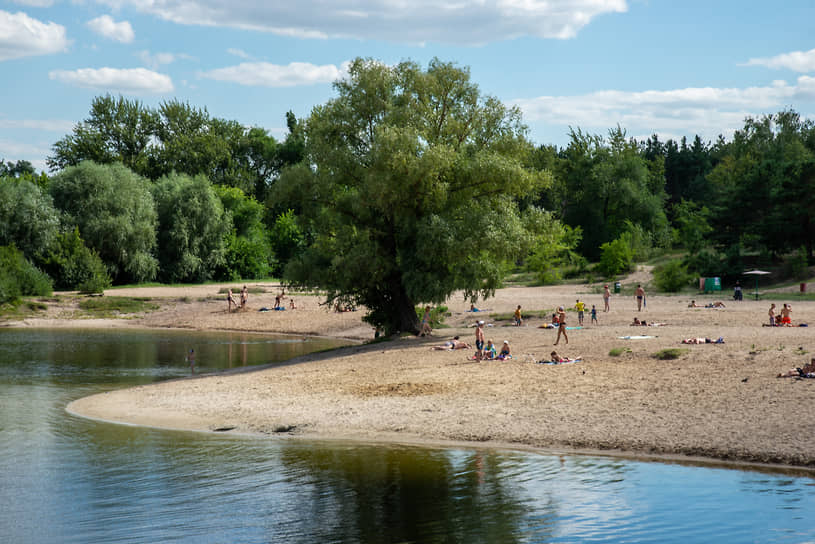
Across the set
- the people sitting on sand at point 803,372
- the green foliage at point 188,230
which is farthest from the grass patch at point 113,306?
the people sitting on sand at point 803,372

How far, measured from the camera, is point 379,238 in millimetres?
33562

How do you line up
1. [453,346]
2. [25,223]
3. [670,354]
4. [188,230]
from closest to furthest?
1. [670,354]
2. [453,346]
3. [25,223]
4. [188,230]

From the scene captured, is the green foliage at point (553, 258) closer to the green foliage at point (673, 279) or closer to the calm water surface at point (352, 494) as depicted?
the green foliage at point (673, 279)

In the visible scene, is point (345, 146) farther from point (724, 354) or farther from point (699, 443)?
point (699, 443)

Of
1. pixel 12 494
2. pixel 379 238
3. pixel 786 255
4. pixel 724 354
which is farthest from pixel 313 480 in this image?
pixel 786 255

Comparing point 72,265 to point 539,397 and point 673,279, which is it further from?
point 539,397

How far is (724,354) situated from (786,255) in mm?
43974

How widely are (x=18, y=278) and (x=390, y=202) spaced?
39.9 meters

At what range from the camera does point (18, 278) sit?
58.9m

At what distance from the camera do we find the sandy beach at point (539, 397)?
1712 centimetres

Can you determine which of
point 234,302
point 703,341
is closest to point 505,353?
point 703,341

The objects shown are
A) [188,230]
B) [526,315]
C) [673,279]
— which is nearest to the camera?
[526,315]

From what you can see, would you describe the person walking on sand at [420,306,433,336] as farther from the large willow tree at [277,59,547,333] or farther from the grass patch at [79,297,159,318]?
the grass patch at [79,297,159,318]

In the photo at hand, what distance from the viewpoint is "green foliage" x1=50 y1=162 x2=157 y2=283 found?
6888 cm
